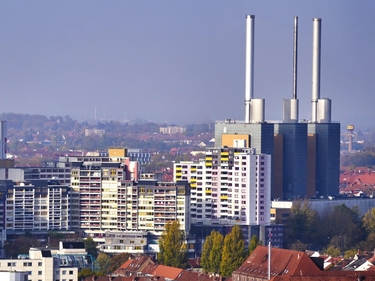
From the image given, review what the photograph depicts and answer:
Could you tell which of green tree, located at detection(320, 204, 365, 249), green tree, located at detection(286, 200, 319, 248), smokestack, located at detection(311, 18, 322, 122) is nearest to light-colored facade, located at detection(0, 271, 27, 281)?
green tree, located at detection(320, 204, 365, 249)

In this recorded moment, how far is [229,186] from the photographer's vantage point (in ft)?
204

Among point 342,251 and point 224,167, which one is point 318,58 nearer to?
point 224,167

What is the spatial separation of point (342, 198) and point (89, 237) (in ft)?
54.5

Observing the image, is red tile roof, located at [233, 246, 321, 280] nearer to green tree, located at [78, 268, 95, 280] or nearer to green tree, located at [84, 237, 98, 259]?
green tree, located at [78, 268, 95, 280]

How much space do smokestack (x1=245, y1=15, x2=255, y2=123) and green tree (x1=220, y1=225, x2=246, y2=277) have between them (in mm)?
24718

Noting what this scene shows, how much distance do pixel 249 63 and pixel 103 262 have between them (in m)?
27.2

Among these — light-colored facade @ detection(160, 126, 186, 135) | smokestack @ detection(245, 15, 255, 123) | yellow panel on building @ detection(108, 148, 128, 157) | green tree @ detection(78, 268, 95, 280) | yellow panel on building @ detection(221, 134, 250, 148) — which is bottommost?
green tree @ detection(78, 268, 95, 280)

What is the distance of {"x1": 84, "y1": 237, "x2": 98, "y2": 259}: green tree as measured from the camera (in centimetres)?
5288

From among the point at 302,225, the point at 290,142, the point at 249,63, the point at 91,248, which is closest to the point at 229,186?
the point at 302,225

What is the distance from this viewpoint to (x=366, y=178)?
91.8 metres

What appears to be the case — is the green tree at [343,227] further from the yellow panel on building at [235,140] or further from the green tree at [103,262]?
the green tree at [103,262]

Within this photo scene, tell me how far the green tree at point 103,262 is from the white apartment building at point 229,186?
9586mm

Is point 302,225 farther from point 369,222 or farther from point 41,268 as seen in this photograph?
point 41,268

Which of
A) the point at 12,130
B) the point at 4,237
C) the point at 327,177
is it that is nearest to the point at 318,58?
the point at 327,177
